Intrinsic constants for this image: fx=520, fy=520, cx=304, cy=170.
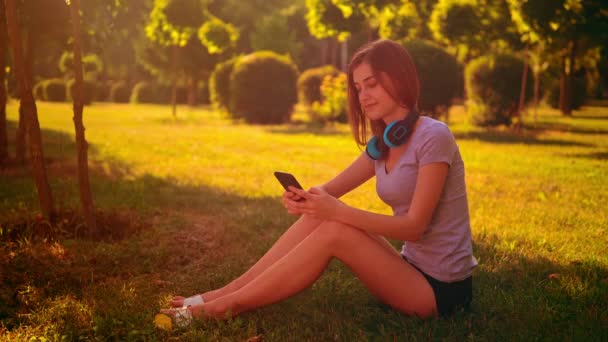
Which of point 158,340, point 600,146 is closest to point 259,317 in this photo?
point 158,340

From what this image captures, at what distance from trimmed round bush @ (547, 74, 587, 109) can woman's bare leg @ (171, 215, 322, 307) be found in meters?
30.1

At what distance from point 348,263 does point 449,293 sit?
0.62 meters

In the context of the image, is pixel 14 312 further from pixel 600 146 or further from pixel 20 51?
pixel 600 146

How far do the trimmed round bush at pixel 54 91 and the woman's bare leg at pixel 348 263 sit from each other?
140ft

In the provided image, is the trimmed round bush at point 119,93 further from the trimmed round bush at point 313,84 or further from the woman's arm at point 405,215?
the woman's arm at point 405,215

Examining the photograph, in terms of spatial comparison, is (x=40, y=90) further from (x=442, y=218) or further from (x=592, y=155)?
(x=442, y=218)

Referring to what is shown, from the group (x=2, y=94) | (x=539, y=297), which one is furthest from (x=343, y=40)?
(x=539, y=297)

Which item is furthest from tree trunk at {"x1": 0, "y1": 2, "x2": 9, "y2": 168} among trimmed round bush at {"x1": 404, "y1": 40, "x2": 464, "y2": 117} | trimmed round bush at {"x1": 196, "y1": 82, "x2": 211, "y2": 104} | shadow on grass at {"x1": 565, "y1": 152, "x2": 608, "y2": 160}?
trimmed round bush at {"x1": 196, "y1": 82, "x2": 211, "y2": 104}

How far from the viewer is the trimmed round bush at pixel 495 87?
17438 mm

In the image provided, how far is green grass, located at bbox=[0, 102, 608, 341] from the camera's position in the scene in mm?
3201

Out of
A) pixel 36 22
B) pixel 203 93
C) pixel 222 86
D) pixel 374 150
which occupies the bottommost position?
pixel 203 93

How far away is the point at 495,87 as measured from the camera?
57.8ft

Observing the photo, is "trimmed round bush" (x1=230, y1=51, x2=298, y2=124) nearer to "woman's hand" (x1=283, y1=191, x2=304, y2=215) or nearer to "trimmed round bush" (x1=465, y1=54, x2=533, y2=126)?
"trimmed round bush" (x1=465, y1=54, x2=533, y2=126)

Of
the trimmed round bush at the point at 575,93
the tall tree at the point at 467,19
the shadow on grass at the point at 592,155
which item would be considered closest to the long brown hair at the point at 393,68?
the shadow on grass at the point at 592,155
